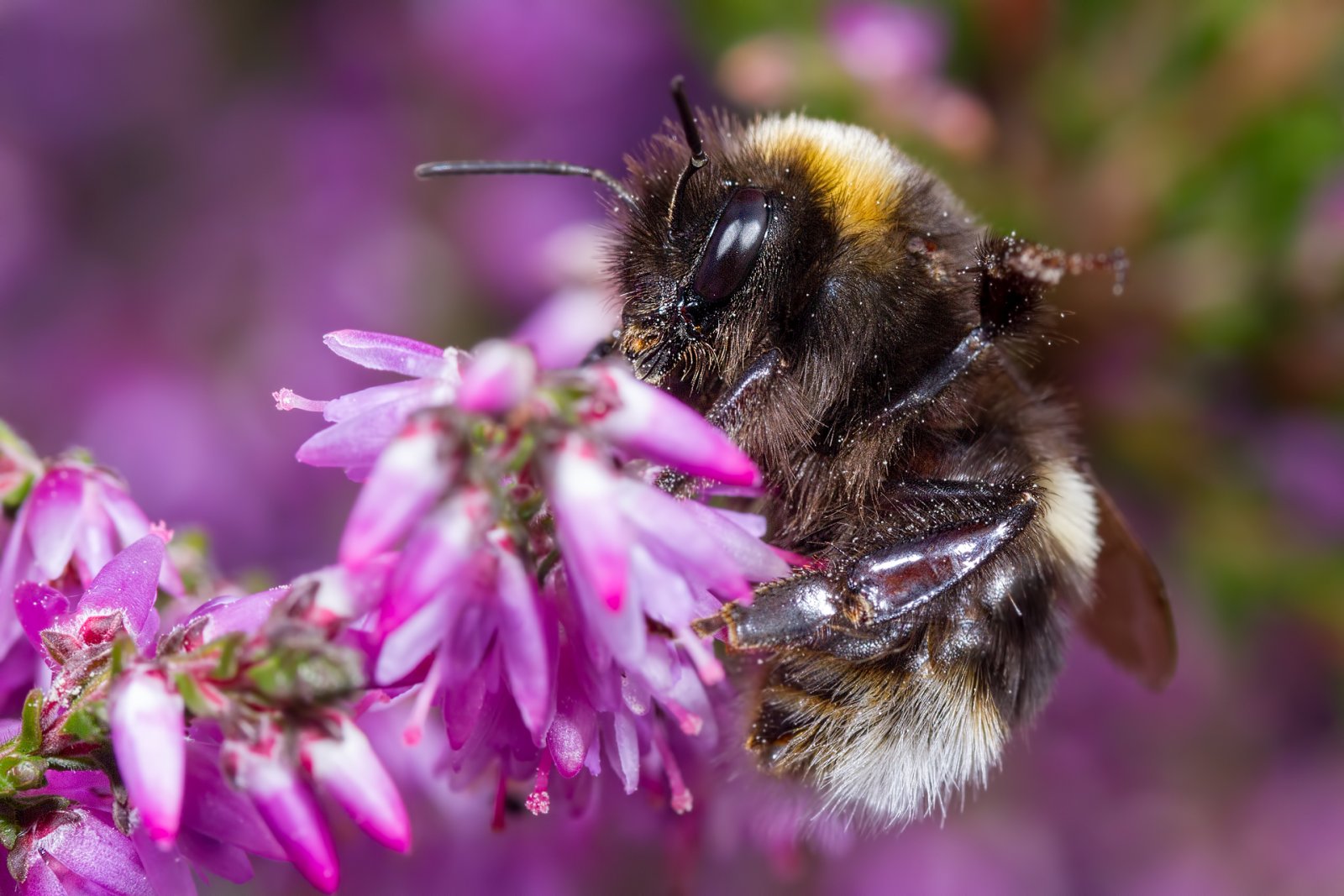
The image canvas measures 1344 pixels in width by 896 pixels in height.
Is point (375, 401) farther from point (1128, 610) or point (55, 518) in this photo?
point (1128, 610)

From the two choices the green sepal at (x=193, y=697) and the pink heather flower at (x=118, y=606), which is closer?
the green sepal at (x=193, y=697)

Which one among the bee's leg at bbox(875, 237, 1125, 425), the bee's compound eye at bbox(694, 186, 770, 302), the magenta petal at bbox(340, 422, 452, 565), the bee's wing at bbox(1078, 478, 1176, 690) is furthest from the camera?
the bee's wing at bbox(1078, 478, 1176, 690)

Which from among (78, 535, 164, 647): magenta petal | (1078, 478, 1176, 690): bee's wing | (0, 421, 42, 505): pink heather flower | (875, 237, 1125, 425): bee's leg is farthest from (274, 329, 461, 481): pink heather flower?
(1078, 478, 1176, 690): bee's wing

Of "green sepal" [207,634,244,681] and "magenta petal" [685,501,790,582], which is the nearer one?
"green sepal" [207,634,244,681]

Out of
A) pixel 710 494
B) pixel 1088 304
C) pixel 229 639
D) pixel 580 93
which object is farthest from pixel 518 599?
pixel 580 93

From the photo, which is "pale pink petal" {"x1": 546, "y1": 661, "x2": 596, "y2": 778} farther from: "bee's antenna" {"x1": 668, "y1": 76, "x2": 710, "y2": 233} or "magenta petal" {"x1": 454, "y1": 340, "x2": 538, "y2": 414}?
"bee's antenna" {"x1": 668, "y1": 76, "x2": 710, "y2": 233}

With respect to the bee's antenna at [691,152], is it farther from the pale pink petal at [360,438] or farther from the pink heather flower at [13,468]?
the pink heather flower at [13,468]

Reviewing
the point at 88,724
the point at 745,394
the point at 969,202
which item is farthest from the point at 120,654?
the point at 969,202

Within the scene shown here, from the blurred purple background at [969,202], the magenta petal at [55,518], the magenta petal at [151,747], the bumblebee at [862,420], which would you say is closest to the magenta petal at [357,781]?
the magenta petal at [151,747]
